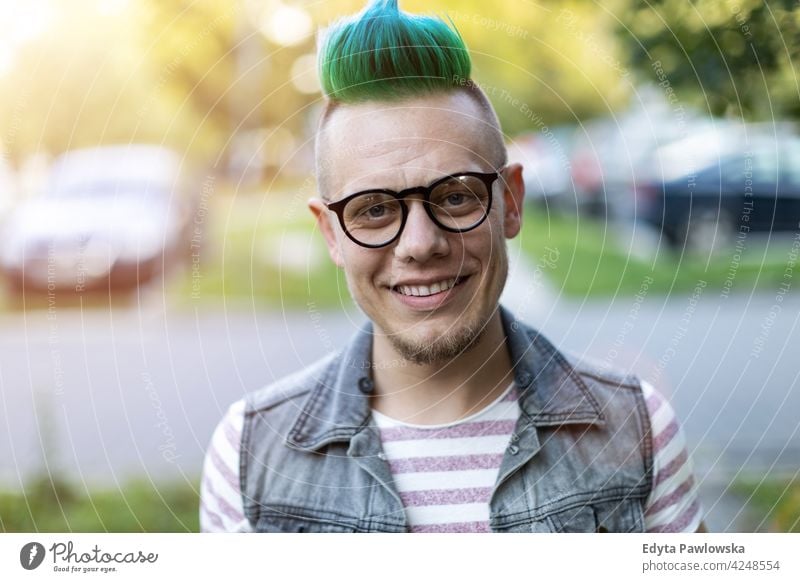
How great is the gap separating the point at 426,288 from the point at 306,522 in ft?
1.28

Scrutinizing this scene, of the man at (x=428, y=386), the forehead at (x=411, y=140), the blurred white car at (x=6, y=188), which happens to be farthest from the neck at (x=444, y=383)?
the blurred white car at (x=6, y=188)

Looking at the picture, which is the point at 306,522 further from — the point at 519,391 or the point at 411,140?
the point at 411,140

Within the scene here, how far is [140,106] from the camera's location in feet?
5.37

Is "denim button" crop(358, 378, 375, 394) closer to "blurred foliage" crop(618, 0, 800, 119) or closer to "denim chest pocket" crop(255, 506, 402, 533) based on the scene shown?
"denim chest pocket" crop(255, 506, 402, 533)

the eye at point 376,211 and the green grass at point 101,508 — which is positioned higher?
the eye at point 376,211

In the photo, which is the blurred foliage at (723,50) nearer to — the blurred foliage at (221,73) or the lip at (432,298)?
the blurred foliage at (221,73)

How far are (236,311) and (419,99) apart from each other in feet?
2.62

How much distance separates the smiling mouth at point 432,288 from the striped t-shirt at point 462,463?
0.18m

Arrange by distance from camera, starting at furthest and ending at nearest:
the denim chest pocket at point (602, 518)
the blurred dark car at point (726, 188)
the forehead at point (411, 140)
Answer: the blurred dark car at point (726, 188) < the denim chest pocket at point (602, 518) < the forehead at point (411, 140)

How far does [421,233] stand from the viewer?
3.80 feet

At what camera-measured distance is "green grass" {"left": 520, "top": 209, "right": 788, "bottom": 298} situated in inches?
63.7

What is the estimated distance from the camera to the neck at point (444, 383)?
123 centimetres

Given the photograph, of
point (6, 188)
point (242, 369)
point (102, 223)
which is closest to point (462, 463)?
point (242, 369)

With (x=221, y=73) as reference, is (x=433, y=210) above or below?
below
